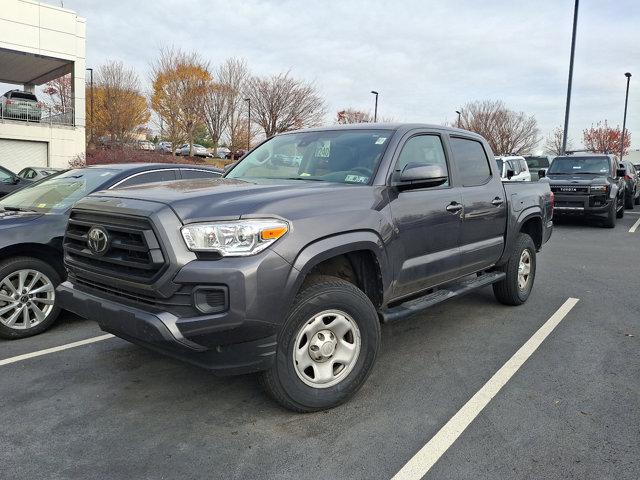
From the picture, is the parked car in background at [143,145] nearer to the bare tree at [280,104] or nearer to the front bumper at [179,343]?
the bare tree at [280,104]

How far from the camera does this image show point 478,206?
4695mm

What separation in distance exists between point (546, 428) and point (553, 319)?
247 cm

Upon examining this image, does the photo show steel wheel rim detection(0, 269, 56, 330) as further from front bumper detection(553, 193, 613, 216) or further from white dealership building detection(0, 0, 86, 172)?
white dealership building detection(0, 0, 86, 172)

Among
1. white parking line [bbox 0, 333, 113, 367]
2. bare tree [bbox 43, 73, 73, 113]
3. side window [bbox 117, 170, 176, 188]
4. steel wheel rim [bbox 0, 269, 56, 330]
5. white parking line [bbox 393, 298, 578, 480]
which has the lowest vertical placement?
white parking line [bbox 0, 333, 113, 367]

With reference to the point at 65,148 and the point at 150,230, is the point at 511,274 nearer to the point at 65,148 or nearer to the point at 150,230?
the point at 150,230

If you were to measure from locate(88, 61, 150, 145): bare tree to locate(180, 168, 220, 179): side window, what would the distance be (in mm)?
26812

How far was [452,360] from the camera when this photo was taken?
4242mm

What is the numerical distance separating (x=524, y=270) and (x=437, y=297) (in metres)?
2.10

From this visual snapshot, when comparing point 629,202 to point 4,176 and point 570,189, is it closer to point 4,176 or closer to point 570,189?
point 570,189

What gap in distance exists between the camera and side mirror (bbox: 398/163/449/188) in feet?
12.0

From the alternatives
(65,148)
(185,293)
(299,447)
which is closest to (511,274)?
(299,447)

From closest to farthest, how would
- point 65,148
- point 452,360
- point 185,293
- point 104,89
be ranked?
point 185,293
point 452,360
point 65,148
point 104,89

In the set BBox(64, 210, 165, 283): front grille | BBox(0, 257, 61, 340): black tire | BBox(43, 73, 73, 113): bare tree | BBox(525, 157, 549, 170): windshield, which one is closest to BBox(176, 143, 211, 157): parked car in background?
BBox(43, 73, 73, 113): bare tree

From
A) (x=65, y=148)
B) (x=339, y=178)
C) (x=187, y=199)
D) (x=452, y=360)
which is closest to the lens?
(x=187, y=199)
